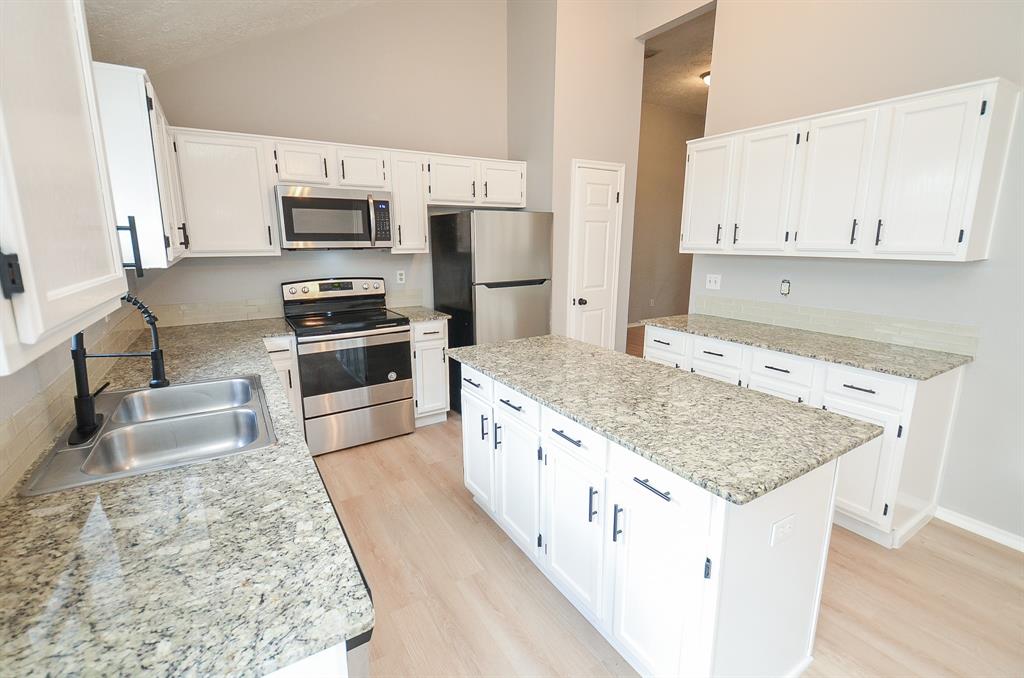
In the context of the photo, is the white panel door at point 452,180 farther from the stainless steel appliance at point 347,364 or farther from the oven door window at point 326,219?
the stainless steel appliance at point 347,364

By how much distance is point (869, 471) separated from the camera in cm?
236

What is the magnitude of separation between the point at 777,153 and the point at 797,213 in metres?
0.41

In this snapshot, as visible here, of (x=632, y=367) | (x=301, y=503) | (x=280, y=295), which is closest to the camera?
(x=301, y=503)

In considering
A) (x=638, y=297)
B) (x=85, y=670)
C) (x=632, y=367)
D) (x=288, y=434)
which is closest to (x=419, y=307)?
(x=632, y=367)

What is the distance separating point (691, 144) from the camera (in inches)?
136

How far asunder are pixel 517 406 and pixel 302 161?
241 centimetres

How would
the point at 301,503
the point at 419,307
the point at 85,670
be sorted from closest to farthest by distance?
the point at 85,670, the point at 301,503, the point at 419,307

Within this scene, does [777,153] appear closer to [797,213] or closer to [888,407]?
[797,213]

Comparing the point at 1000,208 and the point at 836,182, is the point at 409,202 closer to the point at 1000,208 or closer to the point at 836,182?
the point at 836,182

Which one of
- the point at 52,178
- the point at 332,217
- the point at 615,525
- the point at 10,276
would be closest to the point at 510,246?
the point at 332,217

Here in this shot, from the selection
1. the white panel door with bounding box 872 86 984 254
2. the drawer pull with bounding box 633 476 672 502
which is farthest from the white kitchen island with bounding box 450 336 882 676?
the white panel door with bounding box 872 86 984 254

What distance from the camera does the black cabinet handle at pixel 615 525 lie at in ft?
5.09

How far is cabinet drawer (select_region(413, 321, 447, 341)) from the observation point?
359 cm

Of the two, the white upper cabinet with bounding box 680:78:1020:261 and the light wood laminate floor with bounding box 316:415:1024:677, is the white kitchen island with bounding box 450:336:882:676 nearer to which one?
the light wood laminate floor with bounding box 316:415:1024:677
